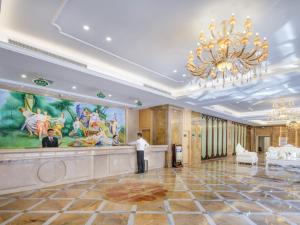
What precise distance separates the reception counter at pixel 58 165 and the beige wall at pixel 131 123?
2856mm

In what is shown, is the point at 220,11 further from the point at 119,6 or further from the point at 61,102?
the point at 61,102

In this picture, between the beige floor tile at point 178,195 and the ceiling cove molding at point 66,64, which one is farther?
the beige floor tile at point 178,195

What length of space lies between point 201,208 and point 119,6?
13.3 ft

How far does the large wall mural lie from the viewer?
6.66 meters

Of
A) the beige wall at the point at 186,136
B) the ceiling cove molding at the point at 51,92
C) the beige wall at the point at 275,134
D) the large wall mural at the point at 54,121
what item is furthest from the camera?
the beige wall at the point at 275,134

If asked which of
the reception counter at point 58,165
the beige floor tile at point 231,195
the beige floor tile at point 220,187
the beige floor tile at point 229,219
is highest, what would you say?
the reception counter at point 58,165

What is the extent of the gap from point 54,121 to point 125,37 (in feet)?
16.6

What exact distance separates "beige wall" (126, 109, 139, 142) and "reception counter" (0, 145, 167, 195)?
2.86 meters

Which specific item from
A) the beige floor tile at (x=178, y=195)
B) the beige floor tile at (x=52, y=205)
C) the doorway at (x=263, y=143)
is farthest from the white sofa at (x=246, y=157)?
the doorway at (x=263, y=143)

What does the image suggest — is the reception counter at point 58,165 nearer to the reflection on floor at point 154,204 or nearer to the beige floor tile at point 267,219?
the reflection on floor at point 154,204

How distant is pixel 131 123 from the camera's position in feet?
35.2

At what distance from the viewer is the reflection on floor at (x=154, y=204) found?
134 inches

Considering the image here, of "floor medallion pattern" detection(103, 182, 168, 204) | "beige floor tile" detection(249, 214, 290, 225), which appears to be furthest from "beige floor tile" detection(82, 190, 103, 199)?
"beige floor tile" detection(249, 214, 290, 225)

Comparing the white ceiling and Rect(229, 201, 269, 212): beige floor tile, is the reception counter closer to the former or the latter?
the white ceiling
